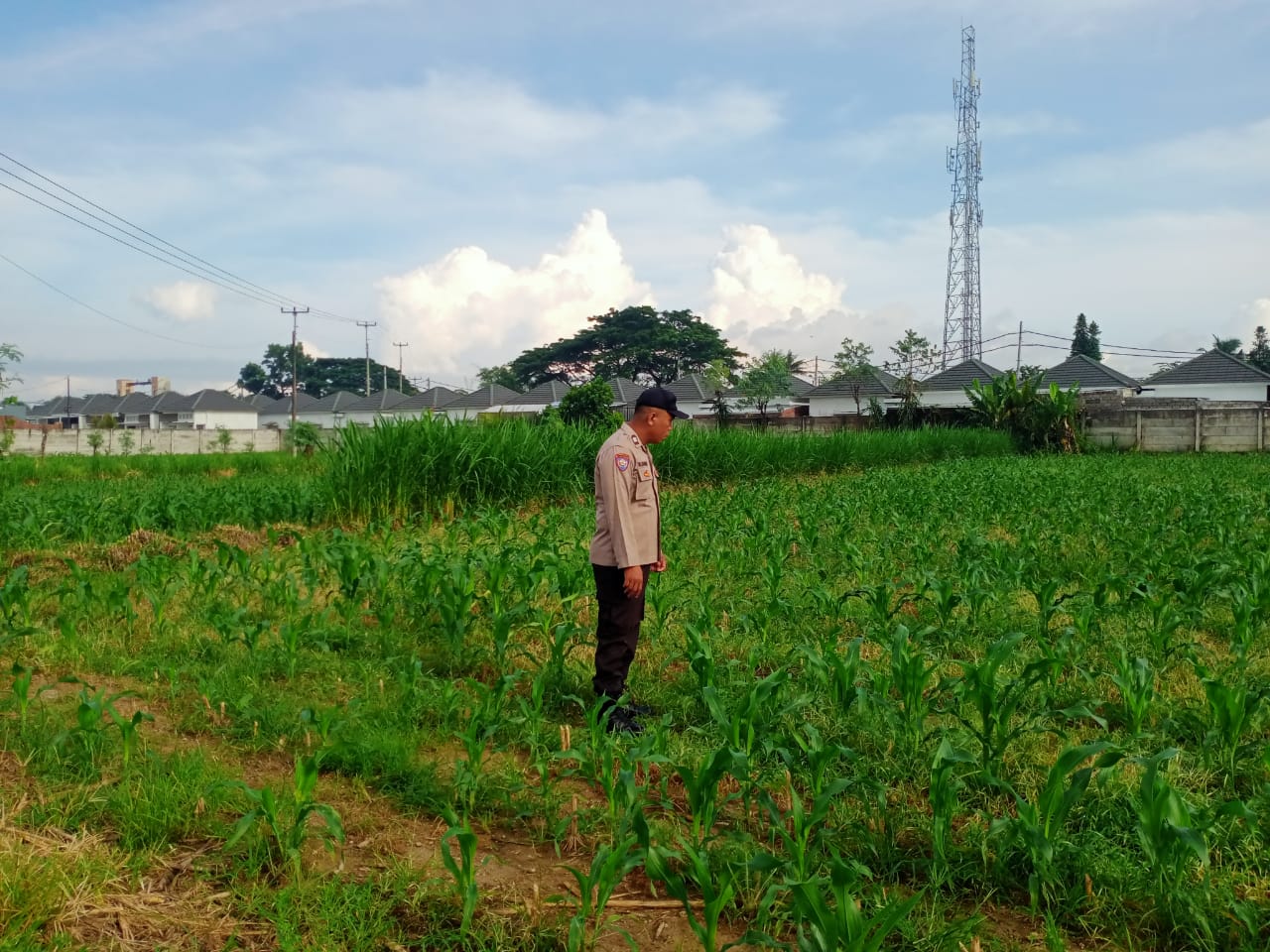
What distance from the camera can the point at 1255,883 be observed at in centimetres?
273

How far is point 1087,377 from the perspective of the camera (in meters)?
38.9

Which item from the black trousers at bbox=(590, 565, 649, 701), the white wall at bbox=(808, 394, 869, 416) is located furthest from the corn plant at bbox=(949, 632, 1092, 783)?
the white wall at bbox=(808, 394, 869, 416)

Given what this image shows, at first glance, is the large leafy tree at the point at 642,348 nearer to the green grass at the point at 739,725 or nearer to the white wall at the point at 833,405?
the white wall at the point at 833,405

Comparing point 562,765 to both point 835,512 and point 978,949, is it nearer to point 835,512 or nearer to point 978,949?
point 978,949

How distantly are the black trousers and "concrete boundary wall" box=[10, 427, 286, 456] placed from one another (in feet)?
97.0

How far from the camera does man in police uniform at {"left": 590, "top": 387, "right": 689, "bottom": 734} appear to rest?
429cm

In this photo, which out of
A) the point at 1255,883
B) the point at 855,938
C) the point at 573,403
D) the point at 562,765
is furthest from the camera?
the point at 573,403

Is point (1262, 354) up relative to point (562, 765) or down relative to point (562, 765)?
up

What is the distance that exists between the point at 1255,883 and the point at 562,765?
97.5 inches

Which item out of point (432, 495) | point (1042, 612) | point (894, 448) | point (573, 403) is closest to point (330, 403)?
point (573, 403)

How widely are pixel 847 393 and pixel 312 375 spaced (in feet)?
164

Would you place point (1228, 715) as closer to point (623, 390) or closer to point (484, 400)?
point (623, 390)

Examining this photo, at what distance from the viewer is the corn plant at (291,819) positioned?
2.86m

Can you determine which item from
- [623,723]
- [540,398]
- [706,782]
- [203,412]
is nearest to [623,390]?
[540,398]
